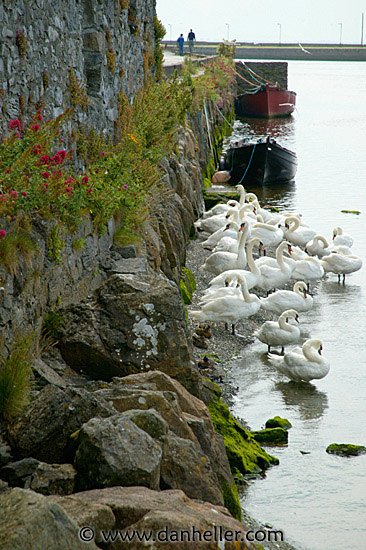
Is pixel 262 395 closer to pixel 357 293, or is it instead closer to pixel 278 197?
pixel 357 293

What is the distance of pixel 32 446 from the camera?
12.3ft

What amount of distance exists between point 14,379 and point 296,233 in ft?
40.3

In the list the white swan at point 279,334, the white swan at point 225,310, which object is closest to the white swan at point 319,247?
the white swan at point 225,310

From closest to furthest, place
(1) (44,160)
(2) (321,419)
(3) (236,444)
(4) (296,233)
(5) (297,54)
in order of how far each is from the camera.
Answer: (1) (44,160), (3) (236,444), (2) (321,419), (4) (296,233), (5) (297,54)

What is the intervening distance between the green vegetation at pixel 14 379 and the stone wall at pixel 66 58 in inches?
76.2

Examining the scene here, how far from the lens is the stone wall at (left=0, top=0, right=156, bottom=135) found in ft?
17.5

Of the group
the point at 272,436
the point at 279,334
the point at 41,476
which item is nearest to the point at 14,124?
the point at 41,476

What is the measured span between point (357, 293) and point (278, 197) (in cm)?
900

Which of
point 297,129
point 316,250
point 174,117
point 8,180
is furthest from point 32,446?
point 297,129

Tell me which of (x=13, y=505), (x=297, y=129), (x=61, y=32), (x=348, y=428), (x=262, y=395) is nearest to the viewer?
(x=13, y=505)

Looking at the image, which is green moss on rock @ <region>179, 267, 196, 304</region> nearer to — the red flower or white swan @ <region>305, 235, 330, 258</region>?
white swan @ <region>305, 235, 330, 258</region>

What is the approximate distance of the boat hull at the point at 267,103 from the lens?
41.2 meters

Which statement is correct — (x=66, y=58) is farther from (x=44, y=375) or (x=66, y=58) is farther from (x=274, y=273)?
(x=274, y=273)

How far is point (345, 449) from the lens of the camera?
25.0 ft
